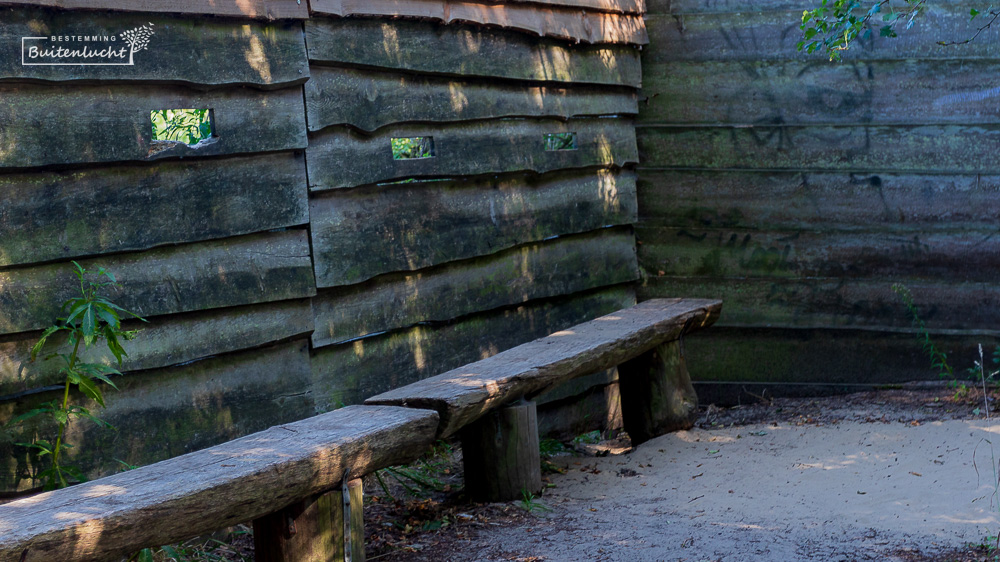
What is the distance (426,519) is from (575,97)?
2800mm

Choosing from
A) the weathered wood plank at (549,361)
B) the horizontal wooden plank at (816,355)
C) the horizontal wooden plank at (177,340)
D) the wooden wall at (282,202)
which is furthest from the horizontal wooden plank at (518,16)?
the horizontal wooden plank at (816,355)

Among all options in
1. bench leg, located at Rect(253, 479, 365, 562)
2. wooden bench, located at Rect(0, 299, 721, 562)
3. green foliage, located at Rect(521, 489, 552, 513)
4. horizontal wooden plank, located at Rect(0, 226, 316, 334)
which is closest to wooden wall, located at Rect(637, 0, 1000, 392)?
wooden bench, located at Rect(0, 299, 721, 562)

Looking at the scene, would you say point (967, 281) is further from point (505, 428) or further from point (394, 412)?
point (394, 412)

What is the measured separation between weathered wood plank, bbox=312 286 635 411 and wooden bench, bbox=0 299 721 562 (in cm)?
39

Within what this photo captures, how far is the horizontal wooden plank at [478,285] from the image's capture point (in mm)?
3914

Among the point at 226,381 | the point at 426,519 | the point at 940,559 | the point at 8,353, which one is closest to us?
the point at 8,353

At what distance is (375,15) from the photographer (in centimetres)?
392

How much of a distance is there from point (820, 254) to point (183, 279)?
13.3 feet

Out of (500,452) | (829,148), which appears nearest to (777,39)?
(829,148)

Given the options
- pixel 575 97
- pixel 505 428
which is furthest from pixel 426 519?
pixel 575 97

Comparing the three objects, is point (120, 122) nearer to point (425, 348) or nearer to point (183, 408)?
point (183, 408)

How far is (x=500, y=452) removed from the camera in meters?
3.96

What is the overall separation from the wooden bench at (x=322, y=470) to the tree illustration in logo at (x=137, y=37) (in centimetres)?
139

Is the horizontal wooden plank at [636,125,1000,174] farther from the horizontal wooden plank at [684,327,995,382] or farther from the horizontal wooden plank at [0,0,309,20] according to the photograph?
the horizontal wooden plank at [0,0,309,20]
